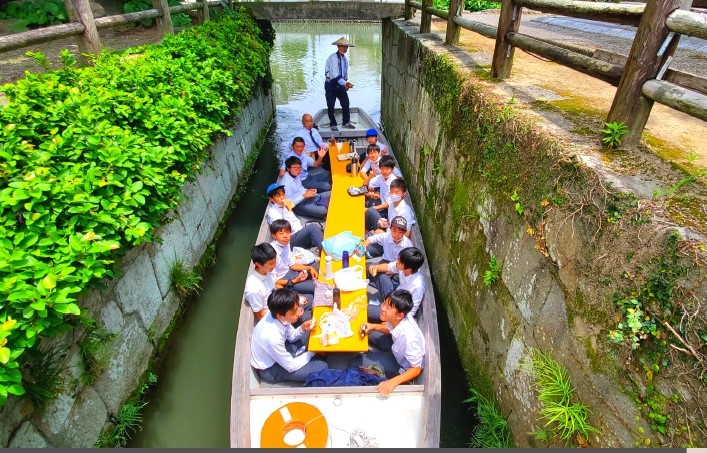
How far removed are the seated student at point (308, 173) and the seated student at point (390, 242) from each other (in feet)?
7.34

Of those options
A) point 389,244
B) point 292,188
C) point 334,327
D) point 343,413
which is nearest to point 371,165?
point 292,188

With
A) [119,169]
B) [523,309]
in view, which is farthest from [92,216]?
[523,309]

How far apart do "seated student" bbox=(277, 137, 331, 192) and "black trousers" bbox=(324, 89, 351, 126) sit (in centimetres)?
249

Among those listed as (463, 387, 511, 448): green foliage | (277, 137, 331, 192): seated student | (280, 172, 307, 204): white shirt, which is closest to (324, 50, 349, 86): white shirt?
(277, 137, 331, 192): seated student

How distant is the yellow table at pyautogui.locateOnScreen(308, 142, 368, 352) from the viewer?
3.81 meters

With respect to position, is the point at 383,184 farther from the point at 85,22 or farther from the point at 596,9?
the point at 85,22

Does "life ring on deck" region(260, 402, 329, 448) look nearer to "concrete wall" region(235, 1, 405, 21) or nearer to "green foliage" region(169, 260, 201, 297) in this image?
"green foliage" region(169, 260, 201, 297)

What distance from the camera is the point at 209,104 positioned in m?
5.85

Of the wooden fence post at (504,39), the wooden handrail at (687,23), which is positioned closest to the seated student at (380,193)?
the wooden fence post at (504,39)

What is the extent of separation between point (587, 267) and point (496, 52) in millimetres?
3024

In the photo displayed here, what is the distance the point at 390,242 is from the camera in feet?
16.5

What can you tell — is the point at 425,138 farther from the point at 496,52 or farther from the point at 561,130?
the point at 561,130

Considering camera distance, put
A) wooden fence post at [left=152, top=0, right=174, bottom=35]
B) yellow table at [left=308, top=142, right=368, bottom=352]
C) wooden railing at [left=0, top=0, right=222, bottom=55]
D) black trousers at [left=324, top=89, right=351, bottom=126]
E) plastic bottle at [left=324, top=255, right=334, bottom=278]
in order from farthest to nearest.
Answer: black trousers at [left=324, top=89, right=351, bottom=126] → wooden fence post at [left=152, top=0, right=174, bottom=35] → plastic bottle at [left=324, top=255, right=334, bottom=278] → wooden railing at [left=0, top=0, right=222, bottom=55] → yellow table at [left=308, top=142, right=368, bottom=352]

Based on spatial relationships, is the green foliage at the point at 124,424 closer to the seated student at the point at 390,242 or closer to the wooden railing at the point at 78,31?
the seated student at the point at 390,242
